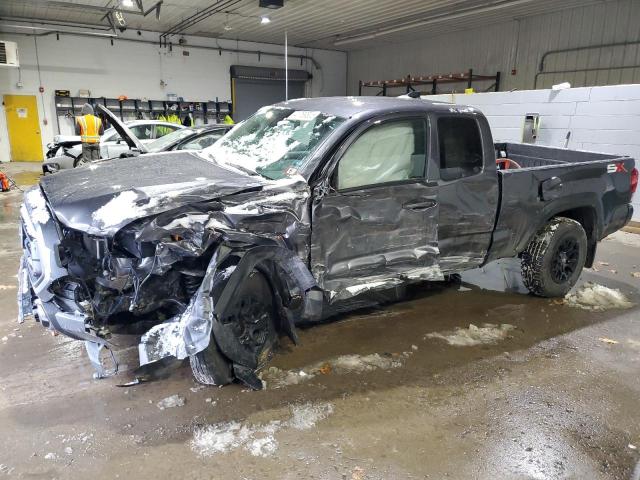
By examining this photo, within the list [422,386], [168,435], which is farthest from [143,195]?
[422,386]

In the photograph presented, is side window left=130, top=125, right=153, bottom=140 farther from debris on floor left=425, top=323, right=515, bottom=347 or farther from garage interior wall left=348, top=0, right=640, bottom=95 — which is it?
garage interior wall left=348, top=0, right=640, bottom=95

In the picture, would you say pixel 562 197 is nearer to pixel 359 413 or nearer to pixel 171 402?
pixel 359 413

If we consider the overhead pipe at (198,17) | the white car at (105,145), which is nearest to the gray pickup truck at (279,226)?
the white car at (105,145)

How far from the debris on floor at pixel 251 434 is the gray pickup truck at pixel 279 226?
0.35m

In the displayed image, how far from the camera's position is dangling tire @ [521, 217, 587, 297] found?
4641mm

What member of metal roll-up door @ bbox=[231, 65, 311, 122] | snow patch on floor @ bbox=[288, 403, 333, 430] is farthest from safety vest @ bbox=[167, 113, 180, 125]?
snow patch on floor @ bbox=[288, 403, 333, 430]

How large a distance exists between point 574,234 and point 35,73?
1747cm

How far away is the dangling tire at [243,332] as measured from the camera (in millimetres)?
3006

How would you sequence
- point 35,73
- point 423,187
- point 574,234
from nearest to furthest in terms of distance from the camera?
point 423,187
point 574,234
point 35,73

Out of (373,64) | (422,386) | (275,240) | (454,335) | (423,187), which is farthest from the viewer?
→ (373,64)

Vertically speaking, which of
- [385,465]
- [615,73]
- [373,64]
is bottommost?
[385,465]

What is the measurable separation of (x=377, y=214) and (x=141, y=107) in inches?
659

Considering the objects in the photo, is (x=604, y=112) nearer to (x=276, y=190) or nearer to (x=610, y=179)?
(x=610, y=179)

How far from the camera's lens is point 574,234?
15.7 ft
